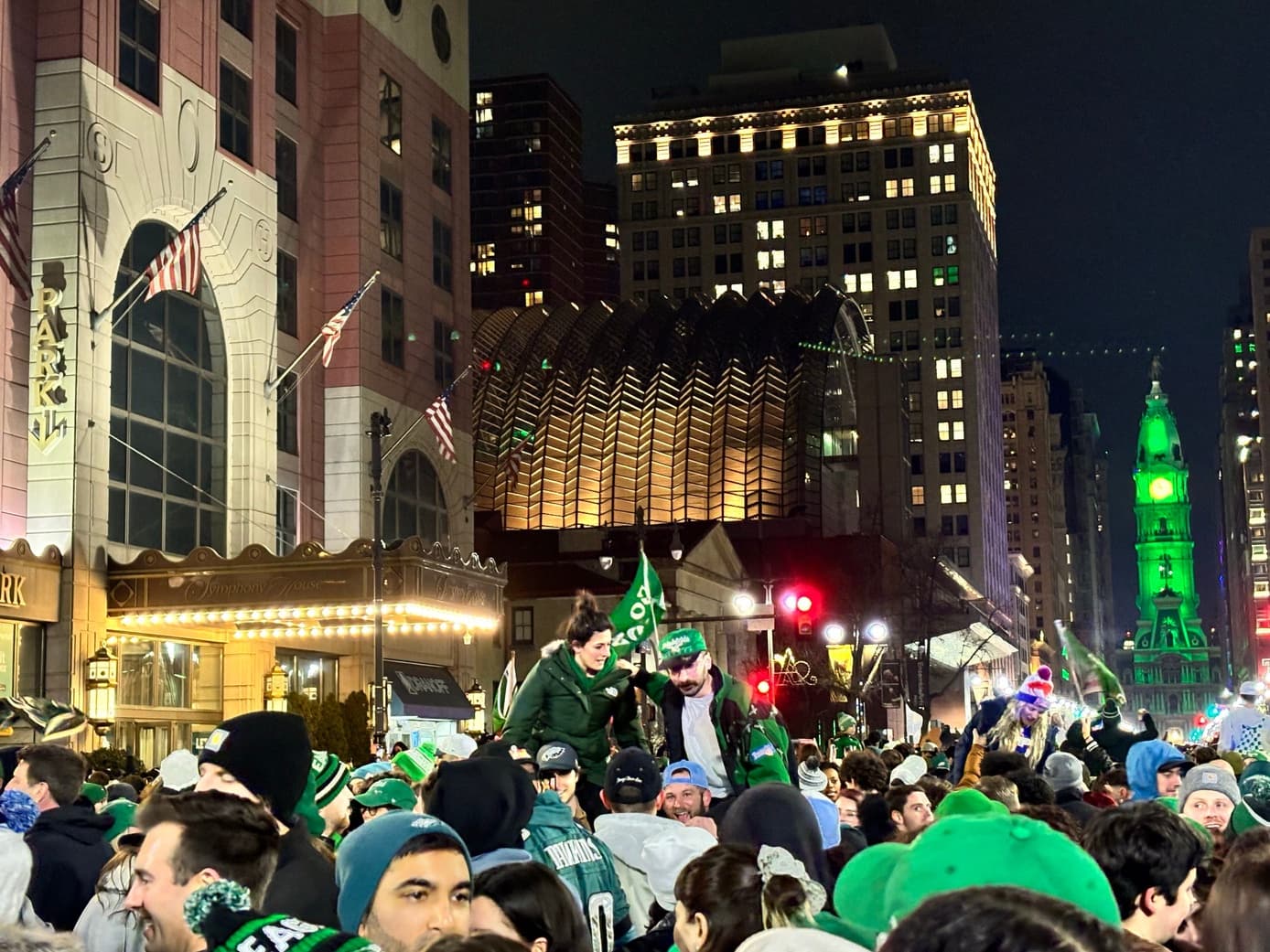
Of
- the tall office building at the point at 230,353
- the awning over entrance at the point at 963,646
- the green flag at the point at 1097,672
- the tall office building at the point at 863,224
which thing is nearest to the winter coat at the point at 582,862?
the green flag at the point at 1097,672

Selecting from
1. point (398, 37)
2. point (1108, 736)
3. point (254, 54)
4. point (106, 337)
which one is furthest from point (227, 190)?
point (1108, 736)

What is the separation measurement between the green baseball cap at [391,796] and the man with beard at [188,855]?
3.72 m

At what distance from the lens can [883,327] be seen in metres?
160

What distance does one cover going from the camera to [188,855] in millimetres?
4844

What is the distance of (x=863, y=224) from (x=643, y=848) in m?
155

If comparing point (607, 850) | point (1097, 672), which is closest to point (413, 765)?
point (607, 850)

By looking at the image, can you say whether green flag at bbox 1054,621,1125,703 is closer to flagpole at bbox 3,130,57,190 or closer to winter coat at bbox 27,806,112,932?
winter coat at bbox 27,806,112,932

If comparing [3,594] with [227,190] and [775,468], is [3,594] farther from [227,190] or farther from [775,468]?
[775,468]

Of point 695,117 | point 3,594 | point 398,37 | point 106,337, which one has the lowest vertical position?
point 3,594

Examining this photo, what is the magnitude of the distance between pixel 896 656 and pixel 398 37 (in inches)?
1653

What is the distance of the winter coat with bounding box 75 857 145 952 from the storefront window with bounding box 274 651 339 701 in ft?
119

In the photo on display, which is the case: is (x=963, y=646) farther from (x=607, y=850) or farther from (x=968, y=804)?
(x=968, y=804)

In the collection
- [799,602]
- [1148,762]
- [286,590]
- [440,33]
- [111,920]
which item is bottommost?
[111,920]

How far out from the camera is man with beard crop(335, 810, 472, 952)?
214 inches
